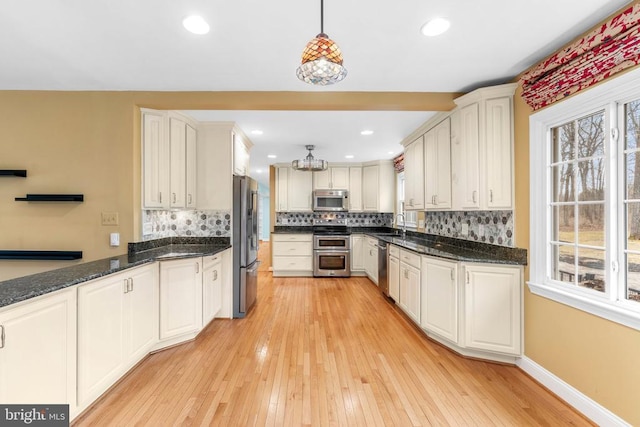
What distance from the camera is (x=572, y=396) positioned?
188 cm

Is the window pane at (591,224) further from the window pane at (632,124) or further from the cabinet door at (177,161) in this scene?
the cabinet door at (177,161)

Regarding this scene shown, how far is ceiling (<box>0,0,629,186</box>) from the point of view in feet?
5.41

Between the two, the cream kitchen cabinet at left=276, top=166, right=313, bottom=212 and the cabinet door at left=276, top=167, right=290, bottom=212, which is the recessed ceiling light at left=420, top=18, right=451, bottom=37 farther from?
the cabinet door at left=276, top=167, right=290, bottom=212

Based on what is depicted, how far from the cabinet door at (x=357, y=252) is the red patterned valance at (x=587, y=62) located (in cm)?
388

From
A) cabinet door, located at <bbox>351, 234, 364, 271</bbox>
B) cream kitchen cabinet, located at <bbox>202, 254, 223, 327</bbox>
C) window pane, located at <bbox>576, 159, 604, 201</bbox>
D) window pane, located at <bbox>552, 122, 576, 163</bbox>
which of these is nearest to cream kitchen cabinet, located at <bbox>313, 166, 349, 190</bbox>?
cabinet door, located at <bbox>351, 234, 364, 271</bbox>

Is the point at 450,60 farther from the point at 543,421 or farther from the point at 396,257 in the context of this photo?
the point at 543,421

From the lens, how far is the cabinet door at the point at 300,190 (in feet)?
19.9

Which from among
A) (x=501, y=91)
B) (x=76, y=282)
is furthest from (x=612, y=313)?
(x=76, y=282)

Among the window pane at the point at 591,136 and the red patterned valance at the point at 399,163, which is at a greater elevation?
the red patterned valance at the point at 399,163

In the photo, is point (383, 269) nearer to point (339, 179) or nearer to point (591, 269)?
point (339, 179)

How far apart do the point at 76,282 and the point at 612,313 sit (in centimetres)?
325

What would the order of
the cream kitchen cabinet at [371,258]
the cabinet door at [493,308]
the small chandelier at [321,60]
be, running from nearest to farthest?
the small chandelier at [321,60] → the cabinet door at [493,308] → the cream kitchen cabinet at [371,258]

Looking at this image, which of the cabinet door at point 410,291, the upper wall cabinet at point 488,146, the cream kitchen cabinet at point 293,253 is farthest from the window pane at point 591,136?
the cream kitchen cabinet at point 293,253

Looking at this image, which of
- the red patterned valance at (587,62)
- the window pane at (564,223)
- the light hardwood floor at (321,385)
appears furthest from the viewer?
the window pane at (564,223)
